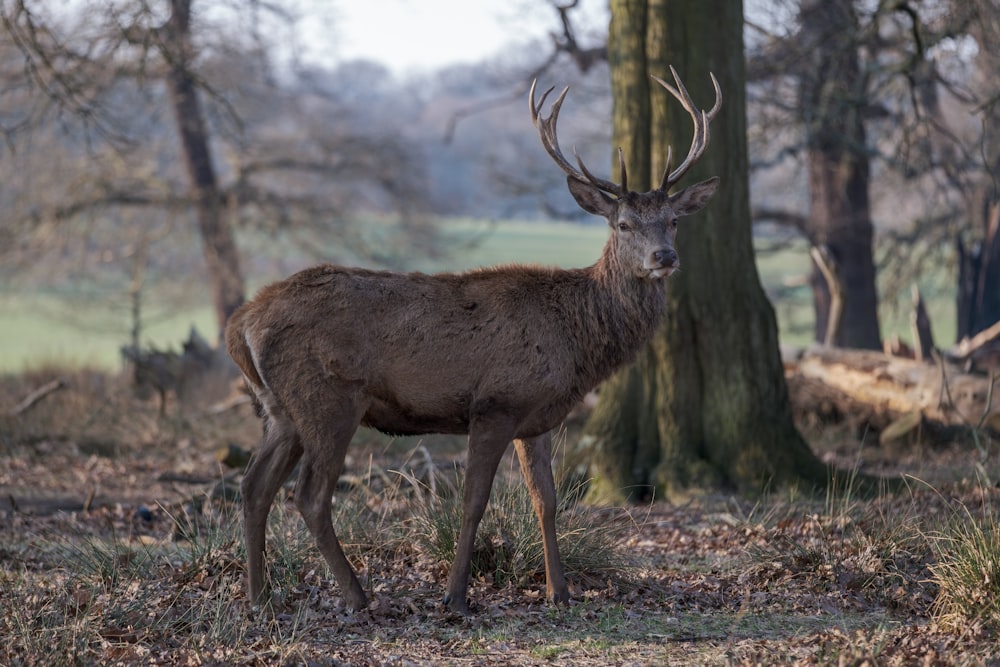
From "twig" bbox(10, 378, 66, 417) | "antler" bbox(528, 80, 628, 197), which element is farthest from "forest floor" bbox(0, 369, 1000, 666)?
"twig" bbox(10, 378, 66, 417)

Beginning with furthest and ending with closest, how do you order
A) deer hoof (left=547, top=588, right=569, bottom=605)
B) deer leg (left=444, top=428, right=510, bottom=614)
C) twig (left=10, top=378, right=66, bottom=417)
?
twig (left=10, top=378, right=66, bottom=417) → deer hoof (left=547, top=588, right=569, bottom=605) → deer leg (left=444, top=428, right=510, bottom=614)

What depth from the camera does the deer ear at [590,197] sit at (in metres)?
7.08

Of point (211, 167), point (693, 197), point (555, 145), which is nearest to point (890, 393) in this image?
point (693, 197)

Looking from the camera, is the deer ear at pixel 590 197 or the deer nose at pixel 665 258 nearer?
the deer nose at pixel 665 258

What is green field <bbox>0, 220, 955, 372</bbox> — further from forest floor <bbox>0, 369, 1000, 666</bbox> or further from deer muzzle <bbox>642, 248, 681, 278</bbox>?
forest floor <bbox>0, 369, 1000, 666</bbox>

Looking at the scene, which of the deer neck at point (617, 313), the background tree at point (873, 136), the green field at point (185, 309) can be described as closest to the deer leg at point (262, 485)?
the deer neck at point (617, 313)

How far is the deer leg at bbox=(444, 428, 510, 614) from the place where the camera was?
→ 253 inches

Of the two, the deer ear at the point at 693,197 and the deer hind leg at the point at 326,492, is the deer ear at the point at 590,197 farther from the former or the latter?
the deer hind leg at the point at 326,492

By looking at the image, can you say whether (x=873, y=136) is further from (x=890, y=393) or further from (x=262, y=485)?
(x=262, y=485)

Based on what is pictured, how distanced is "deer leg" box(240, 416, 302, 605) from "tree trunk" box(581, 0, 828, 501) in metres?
3.71

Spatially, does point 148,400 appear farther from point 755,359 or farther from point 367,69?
point 367,69

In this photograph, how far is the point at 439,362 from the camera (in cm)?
661

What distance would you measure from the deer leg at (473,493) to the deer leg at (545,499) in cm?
45

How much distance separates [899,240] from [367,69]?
70693mm
